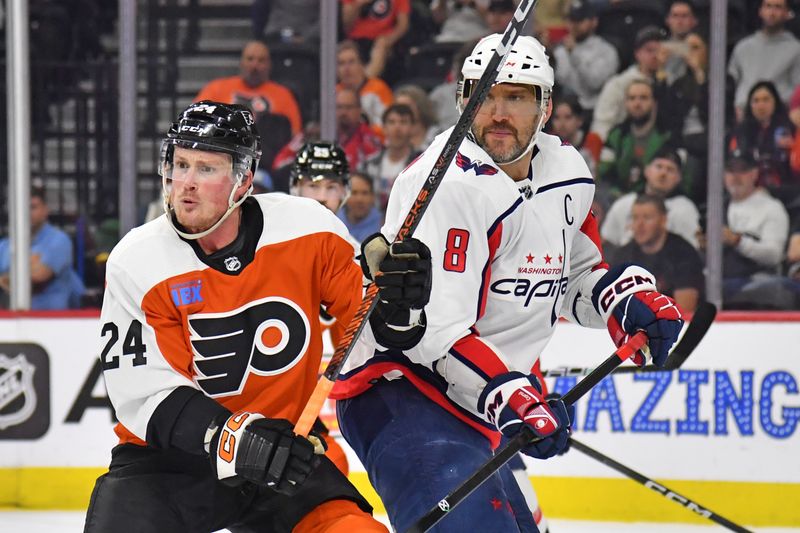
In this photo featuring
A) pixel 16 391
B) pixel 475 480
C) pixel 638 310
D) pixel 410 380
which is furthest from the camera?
pixel 16 391

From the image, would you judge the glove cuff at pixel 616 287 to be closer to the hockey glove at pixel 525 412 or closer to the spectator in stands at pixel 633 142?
the hockey glove at pixel 525 412

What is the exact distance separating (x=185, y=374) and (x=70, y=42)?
3431 mm

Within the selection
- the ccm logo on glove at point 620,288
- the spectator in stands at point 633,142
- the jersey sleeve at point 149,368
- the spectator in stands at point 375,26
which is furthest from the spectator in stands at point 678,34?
the jersey sleeve at point 149,368

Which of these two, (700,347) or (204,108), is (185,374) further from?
(700,347)

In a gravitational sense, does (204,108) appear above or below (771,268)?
above

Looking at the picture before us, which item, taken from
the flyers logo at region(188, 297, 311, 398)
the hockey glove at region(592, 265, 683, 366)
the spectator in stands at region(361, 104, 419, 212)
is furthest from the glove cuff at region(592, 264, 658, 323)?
the spectator in stands at region(361, 104, 419, 212)

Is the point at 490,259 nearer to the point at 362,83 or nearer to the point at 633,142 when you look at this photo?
the point at 633,142

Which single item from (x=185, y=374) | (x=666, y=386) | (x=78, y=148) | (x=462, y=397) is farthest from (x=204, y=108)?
(x=78, y=148)

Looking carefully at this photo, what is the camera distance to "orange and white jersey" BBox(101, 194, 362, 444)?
234 centimetres

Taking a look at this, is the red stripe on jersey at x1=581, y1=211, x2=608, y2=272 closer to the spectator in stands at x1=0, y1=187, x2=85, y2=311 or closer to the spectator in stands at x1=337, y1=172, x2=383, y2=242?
the spectator in stands at x1=337, y1=172, x2=383, y2=242

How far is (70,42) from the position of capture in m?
5.44

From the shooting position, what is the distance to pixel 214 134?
239 cm

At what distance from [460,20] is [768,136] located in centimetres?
132

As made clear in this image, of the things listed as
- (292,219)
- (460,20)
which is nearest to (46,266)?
(460,20)
